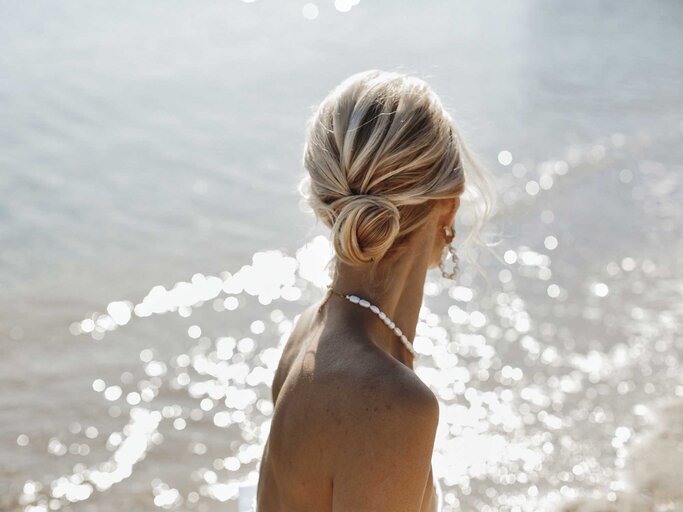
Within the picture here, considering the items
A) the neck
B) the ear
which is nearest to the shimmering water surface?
the neck

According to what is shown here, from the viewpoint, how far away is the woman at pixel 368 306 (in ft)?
6.69

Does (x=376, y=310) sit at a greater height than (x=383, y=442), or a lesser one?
greater

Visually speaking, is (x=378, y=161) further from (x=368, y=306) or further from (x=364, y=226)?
(x=368, y=306)

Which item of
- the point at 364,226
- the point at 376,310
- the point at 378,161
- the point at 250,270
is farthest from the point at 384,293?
the point at 250,270

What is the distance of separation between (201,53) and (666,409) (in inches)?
350

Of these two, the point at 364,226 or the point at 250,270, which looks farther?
the point at 250,270

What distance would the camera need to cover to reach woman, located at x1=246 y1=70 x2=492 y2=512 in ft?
6.69

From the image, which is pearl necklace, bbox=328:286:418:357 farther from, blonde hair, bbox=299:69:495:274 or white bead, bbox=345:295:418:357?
blonde hair, bbox=299:69:495:274

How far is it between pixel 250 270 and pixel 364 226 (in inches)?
193

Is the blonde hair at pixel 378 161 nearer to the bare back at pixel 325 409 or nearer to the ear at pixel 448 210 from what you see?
the ear at pixel 448 210

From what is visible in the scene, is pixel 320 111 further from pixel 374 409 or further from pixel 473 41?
pixel 473 41

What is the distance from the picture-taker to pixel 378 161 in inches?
84.7

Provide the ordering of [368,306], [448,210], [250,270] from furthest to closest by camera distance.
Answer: [250,270] → [448,210] → [368,306]

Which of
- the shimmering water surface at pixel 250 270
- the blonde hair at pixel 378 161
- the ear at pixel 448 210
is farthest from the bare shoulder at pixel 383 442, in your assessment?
the shimmering water surface at pixel 250 270
